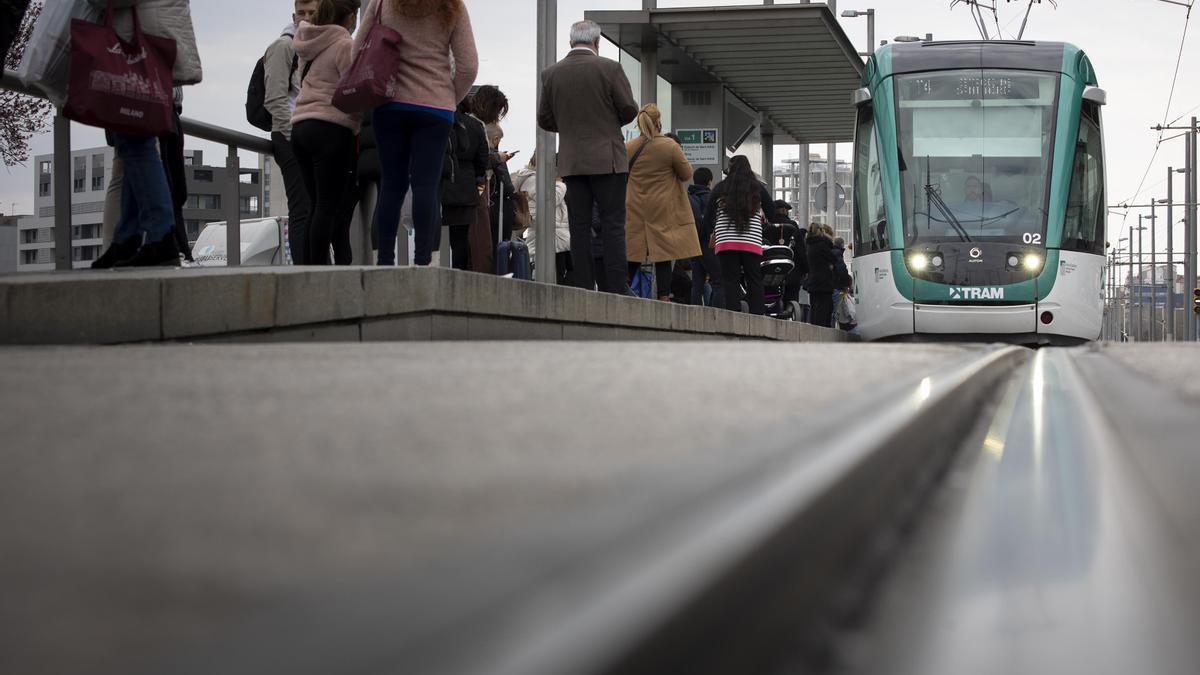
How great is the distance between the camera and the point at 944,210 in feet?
45.5

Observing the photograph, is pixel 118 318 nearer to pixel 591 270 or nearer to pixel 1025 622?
pixel 1025 622

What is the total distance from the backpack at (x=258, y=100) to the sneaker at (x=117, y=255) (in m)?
2.32

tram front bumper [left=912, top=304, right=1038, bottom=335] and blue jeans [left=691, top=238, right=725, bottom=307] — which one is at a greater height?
blue jeans [left=691, top=238, right=725, bottom=307]

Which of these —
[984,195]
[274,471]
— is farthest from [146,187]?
[984,195]

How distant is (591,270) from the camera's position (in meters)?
9.28

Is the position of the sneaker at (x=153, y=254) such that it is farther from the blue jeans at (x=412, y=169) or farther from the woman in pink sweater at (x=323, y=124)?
the woman in pink sweater at (x=323, y=124)

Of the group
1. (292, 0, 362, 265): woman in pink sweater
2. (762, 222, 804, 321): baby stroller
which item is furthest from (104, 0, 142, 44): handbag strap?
(762, 222, 804, 321): baby stroller

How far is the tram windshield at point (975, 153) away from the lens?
1377 centimetres

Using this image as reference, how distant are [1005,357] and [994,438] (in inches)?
68.9

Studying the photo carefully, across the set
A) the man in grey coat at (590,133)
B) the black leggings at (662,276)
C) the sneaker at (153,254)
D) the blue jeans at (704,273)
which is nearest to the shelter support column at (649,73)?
the blue jeans at (704,273)

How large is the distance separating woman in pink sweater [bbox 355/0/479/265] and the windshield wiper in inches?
315

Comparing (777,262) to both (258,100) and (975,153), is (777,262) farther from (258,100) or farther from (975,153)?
(258,100)

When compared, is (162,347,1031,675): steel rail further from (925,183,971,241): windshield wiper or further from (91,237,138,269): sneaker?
(925,183,971,241): windshield wiper

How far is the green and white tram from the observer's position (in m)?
13.6
